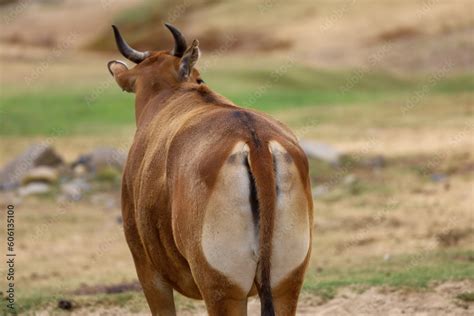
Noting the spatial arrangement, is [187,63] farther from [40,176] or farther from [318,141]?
[318,141]

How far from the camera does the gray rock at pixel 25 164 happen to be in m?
18.9

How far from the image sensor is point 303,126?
2569 cm

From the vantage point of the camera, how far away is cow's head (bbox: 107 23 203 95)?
7.56 metres

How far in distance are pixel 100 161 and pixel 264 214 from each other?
1439cm

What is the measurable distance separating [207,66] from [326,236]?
2497cm

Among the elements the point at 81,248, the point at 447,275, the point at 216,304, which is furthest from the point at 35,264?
the point at 216,304

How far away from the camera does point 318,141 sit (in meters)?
22.9

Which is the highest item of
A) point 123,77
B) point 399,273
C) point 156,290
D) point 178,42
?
point 178,42

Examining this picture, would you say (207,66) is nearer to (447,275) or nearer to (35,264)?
(35,264)

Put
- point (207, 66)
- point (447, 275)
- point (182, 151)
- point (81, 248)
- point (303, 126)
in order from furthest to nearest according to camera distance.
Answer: point (207, 66)
point (303, 126)
point (81, 248)
point (447, 275)
point (182, 151)

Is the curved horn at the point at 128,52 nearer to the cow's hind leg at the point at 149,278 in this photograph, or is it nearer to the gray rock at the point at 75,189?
the cow's hind leg at the point at 149,278

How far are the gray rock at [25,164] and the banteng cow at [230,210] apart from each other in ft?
42.0

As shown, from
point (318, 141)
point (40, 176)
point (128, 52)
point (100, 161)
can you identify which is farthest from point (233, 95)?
point (128, 52)

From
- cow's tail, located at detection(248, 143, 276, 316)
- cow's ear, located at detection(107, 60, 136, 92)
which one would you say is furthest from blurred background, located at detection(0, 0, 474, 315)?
cow's tail, located at detection(248, 143, 276, 316)
